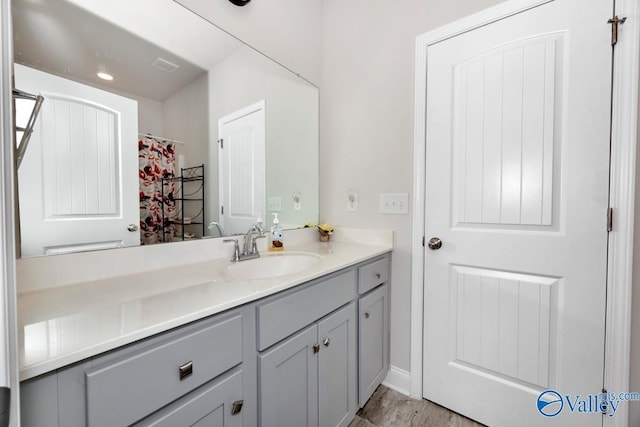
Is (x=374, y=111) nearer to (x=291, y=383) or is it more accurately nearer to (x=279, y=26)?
(x=279, y=26)

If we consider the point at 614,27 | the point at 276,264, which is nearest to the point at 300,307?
the point at 276,264

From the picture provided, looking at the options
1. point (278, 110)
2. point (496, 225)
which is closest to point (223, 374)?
point (496, 225)

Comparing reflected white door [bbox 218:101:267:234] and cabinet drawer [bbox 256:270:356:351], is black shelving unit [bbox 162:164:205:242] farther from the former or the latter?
cabinet drawer [bbox 256:270:356:351]

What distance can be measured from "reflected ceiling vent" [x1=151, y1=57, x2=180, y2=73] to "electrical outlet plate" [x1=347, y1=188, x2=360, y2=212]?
117 centimetres

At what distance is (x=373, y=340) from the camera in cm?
147

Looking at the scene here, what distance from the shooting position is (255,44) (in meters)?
1.53

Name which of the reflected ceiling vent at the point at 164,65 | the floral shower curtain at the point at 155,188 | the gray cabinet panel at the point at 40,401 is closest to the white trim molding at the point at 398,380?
the floral shower curtain at the point at 155,188

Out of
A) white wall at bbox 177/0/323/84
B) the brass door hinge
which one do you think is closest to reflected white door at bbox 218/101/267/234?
white wall at bbox 177/0/323/84

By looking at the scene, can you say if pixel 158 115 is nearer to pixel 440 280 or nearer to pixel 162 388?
pixel 162 388

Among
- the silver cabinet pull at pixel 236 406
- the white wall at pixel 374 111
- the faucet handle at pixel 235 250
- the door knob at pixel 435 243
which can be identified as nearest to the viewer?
the silver cabinet pull at pixel 236 406

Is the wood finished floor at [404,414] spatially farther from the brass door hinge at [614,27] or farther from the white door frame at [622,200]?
the brass door hinge at [614,27]

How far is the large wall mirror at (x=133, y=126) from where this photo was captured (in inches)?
33.3

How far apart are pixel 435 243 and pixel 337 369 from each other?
32.0 inches

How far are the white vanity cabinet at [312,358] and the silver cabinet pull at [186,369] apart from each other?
220 millimetres
